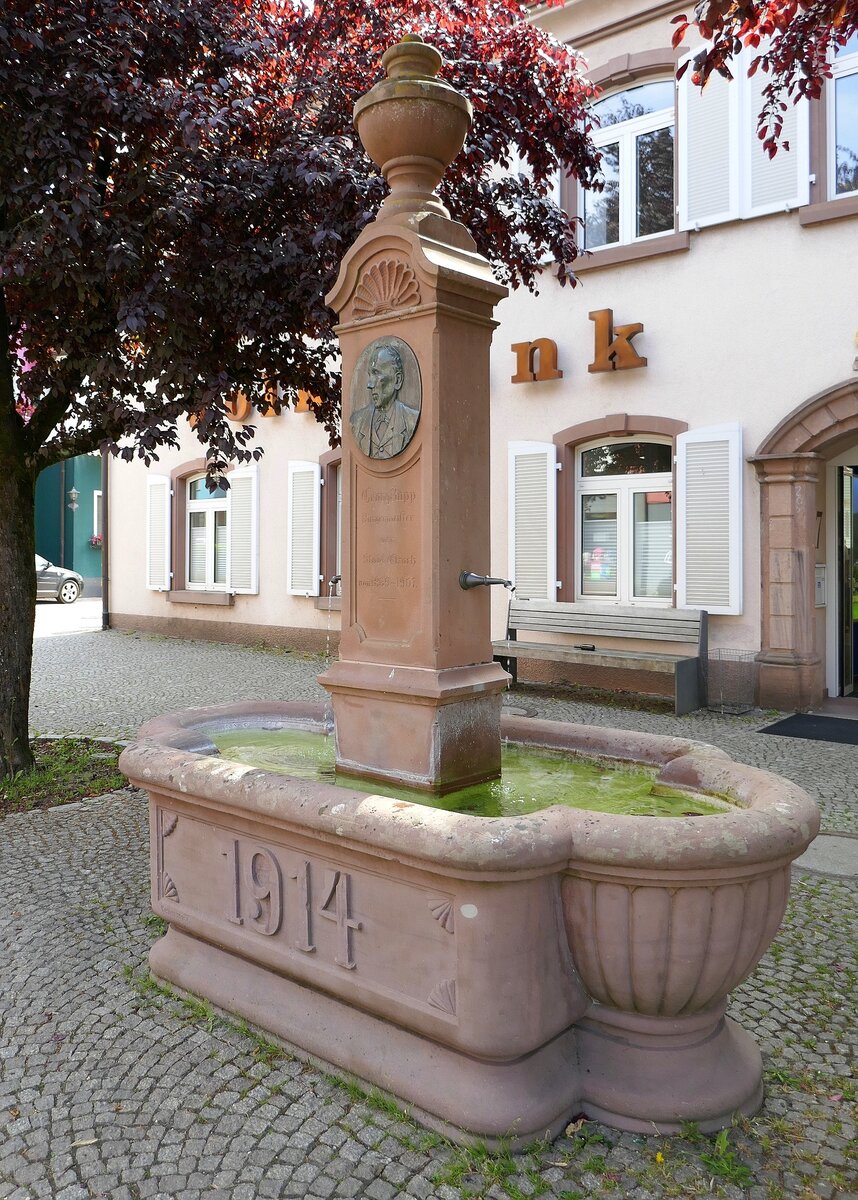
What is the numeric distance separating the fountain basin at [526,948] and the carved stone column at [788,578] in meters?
5.77

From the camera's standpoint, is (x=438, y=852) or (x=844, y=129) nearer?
(x=438, y=852)

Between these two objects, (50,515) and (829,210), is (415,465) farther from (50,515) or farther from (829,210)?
(50,515)

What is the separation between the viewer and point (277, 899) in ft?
9.24

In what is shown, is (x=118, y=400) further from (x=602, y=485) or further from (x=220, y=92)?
(x=602, y=485)

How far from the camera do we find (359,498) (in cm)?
338

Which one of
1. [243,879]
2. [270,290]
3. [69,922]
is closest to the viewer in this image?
[243,879]

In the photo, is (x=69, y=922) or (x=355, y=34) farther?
(x=355, y=34)

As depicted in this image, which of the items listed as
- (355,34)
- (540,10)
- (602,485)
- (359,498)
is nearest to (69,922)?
(359,498)

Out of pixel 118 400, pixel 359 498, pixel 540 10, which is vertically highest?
pixel 540 10

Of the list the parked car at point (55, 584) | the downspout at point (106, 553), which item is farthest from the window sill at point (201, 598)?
the parked car at point (55, 584)

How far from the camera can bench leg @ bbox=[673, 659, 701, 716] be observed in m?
8.11

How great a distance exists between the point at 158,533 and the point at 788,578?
10.0m

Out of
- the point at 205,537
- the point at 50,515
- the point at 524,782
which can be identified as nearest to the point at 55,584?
the point at 50,515

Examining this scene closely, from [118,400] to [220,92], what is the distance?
180cm
